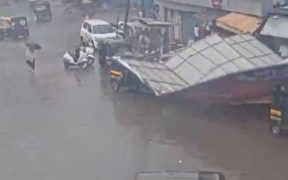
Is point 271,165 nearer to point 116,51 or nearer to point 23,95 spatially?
point 23,95

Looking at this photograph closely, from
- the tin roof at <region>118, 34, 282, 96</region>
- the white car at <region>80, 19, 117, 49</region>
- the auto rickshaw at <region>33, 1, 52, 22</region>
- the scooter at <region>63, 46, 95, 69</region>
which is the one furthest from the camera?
the auto rickshaw at <region>33, 1, 52, 22</region>

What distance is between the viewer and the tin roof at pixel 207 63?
2055cm

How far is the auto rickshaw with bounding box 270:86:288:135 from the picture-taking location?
1750 centimetres

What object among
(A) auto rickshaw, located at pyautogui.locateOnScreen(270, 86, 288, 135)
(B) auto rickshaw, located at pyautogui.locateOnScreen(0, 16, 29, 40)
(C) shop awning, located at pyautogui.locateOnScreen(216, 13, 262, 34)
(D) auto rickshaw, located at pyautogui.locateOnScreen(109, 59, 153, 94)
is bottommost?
(B) auto rickshaw, located at pyautogui.locateOnScreen(0, 16, 29, 40)

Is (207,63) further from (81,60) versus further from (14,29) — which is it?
(14,29)

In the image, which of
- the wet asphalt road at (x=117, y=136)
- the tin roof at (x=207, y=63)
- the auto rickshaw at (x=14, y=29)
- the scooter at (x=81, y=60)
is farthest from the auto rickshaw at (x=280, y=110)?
the auto rickshaw at (x=14, y=29)

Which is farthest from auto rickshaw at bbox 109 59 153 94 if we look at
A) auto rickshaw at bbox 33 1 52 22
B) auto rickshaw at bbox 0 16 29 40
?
auto rickshaw at bbox 33 1 52 22

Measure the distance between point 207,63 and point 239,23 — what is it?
5.92 m

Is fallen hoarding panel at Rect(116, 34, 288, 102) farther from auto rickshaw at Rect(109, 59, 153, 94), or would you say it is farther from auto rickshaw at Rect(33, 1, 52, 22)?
auto rickshaw at Rect(33, 1, 52, 22)

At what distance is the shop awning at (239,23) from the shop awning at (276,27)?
2.41 ft

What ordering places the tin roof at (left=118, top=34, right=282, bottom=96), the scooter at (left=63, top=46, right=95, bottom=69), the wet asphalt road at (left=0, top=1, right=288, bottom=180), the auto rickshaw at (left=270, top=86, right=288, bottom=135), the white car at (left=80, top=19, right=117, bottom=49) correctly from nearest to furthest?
the wet asphalt road at (left=0, top=1, right=288, bottom=180)
the auto rickshaw at (left=270, top=86, right=288, bottom=135)
the tin roof at (left=118, top=34, right=282, bottom=96)
the scooter at (left=63, top=46, right=95, bottom=69)
the white car at (left=80, top=19, right=117, bottom=49)

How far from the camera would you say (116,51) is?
2953 centimetres

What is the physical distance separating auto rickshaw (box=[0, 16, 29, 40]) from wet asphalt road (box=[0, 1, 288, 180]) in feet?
56.2

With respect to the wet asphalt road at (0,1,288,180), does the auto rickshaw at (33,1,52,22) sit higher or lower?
lower
